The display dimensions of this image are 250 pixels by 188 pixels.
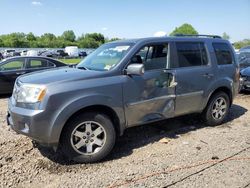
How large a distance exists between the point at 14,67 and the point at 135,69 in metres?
6.83

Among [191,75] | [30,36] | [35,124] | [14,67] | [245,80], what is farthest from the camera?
[30,36]

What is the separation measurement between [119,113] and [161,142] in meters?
1.13

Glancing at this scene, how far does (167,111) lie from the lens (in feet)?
17.1

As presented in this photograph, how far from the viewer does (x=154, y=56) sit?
204 inches

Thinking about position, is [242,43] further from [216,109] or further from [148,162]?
[148,162]

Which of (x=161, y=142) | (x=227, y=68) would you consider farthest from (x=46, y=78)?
(x=227, y=68)

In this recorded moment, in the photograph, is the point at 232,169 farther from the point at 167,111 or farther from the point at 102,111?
the point at 102,111

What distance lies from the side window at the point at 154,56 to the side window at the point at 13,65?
20.9ft

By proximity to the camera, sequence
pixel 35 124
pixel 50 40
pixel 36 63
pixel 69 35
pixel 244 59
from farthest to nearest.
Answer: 1. pixel 69 35
2. pixel 50 40
3. pixel 244 59
4. pixel 36 63
5. pixel 35 124

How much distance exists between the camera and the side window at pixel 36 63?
10250 millimetres

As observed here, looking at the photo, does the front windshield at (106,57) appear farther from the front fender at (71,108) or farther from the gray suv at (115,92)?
the front fender at (71,108)

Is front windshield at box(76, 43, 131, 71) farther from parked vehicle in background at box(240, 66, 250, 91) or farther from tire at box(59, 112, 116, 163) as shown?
parked vehicle in background at box(240, 66, 250, 91)

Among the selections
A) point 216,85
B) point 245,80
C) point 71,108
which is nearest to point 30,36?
point 245,80

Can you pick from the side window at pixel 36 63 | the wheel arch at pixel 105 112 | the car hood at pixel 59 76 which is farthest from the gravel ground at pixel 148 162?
the side window at pixel 36 63
